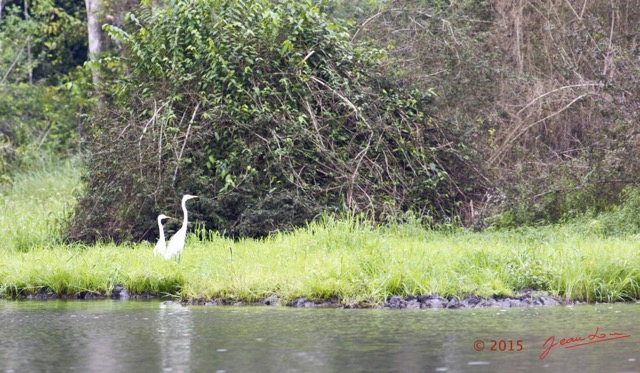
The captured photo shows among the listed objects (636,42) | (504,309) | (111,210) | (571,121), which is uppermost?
(636,42)

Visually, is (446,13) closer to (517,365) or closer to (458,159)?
(458,159)

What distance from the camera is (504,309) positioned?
962 centimetres

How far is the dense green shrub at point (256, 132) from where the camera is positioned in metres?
14.3

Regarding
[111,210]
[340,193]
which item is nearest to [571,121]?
[340,193]

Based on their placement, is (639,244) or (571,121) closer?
(639,244)

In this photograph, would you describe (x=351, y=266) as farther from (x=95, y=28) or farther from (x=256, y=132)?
(x=95, y=28)

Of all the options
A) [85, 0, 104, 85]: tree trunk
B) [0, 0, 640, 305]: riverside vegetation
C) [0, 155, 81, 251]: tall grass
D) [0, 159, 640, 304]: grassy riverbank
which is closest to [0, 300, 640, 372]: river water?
[0, 159, 640, 304]: grassy riverbank

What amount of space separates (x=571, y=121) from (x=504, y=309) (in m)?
8.61

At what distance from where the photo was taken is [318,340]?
794 centimetres

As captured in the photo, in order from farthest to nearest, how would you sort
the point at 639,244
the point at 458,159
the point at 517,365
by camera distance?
the point at 458,159 → the point at 639,244 → the point at 517,365

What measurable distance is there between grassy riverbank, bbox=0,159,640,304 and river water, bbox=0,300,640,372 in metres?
0.46

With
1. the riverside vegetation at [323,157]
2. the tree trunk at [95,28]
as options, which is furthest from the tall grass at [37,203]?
the tree trunk at [95,28]

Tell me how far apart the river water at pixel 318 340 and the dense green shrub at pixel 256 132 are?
4209mm

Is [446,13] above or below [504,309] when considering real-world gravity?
above
